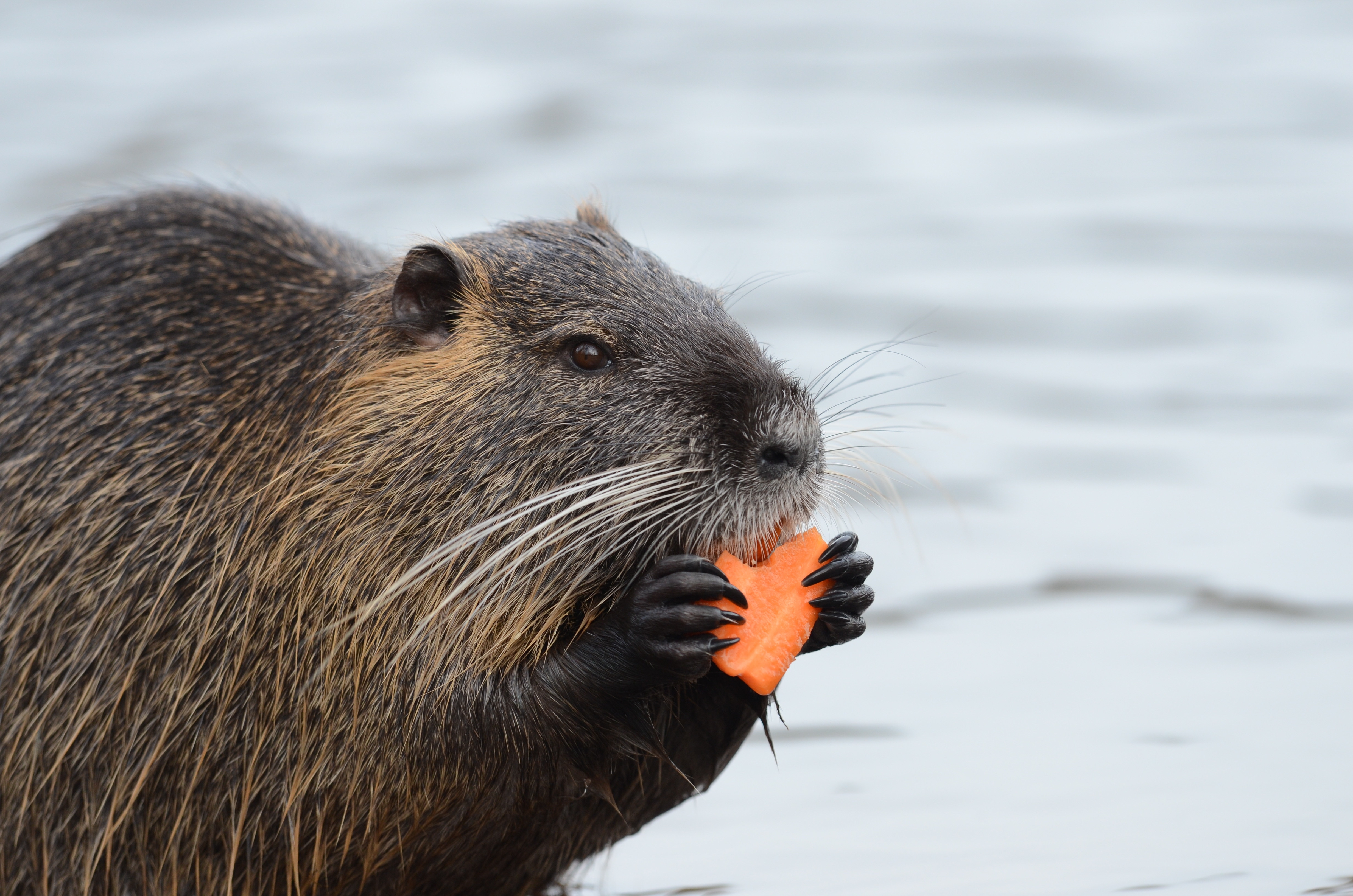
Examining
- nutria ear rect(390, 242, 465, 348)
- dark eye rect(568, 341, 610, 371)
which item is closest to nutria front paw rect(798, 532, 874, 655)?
dark eye rect(568, 341, 610, 371)

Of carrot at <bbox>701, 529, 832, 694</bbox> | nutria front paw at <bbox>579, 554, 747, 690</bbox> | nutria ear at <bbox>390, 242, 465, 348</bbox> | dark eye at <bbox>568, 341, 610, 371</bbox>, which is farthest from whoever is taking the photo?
nutria ear at <bbox>390, 242, 465, 348</bbox>

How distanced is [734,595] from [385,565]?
73 centimetres

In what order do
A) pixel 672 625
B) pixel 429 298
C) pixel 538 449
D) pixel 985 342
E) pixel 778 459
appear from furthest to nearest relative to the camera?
pixel 985 342 < pixel 429 298 < pixel 538 449 < pixel 778 459 < pixel 672 625

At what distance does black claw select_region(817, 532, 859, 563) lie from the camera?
3.73 meters

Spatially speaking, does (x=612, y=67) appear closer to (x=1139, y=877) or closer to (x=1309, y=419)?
(x=1309, y=419)

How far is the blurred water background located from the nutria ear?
18.5 inches

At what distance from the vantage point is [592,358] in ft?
12.7

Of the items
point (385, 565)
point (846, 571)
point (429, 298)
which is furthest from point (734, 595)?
point (429, 298)

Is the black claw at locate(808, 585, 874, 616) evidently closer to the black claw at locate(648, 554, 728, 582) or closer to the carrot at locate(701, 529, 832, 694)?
the carrot at locate(701, 529, 832, 694)

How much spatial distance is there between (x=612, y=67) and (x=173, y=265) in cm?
837

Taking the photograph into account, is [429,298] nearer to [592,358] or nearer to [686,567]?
[592,358]

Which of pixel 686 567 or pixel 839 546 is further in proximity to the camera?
pixel 839 546

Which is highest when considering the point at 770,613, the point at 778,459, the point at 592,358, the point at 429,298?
the point at 429,298

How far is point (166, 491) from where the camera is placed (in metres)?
4.18
